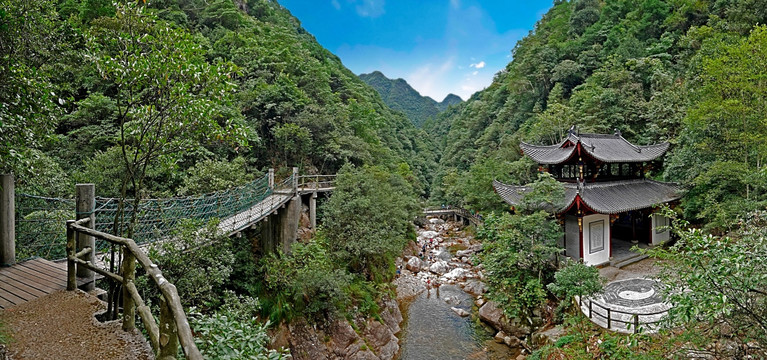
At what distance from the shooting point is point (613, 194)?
44.7ft

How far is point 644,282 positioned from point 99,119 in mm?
19786

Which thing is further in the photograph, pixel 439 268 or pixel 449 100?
pixel 449 100

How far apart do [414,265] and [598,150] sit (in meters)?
9.53

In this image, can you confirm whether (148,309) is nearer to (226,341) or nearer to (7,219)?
(226,341)

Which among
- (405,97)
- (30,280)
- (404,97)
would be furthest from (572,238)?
(405,97)

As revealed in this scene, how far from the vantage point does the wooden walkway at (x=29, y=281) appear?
3725 millimetres

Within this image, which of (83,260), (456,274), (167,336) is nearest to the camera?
(167,336)

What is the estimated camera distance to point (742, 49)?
1118cm

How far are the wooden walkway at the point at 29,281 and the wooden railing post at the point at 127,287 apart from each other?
4.78 ft

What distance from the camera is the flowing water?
1044cm

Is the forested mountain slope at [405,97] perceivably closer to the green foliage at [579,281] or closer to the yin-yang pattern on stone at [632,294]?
the yin-yang pattern on stone at [632,294]

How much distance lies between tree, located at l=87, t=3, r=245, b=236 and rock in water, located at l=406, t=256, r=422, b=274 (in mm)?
14108

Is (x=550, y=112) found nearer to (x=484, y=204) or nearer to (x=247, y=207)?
(x=484, y=204)

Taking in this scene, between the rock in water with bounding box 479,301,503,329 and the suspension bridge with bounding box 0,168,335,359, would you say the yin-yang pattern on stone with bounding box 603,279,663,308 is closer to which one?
the rock in water with bounding box 479,301,503,329
